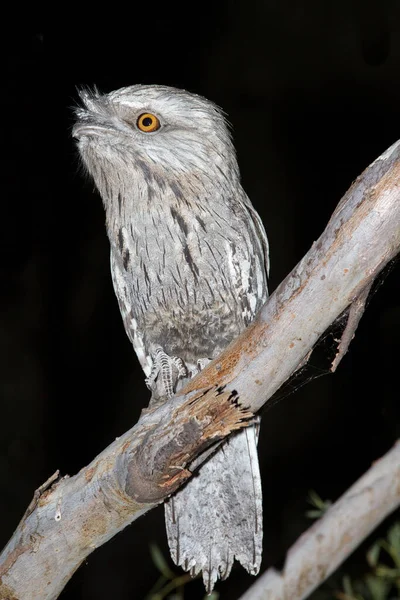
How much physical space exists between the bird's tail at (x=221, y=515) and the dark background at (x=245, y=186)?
1.34 m

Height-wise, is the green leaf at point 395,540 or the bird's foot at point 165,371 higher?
the bird's foot at point 165,371

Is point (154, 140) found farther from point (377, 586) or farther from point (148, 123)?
point (377, 586)

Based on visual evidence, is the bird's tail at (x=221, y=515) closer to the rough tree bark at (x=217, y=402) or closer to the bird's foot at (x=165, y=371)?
the bird's foot at (x=165, y=371)

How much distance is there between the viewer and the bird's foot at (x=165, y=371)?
5.97ft

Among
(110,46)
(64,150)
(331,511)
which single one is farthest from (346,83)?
(331,511)

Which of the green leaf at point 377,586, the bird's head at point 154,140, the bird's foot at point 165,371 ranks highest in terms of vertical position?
the bird's head at point 154,140

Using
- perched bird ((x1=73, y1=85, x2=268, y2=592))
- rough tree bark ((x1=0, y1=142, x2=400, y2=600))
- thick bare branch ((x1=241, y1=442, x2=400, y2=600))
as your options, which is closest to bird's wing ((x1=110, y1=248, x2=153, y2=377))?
perched bird ((x1=73, y1=85, x2=268, y2=592))

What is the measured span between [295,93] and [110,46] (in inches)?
36.3

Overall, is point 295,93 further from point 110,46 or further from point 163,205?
point 163,205

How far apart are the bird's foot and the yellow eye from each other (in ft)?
2.06

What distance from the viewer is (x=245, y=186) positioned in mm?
3379

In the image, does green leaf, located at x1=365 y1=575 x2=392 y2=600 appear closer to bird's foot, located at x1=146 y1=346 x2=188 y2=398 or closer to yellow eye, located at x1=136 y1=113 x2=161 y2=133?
bird's foot, located at x1=146 y1=346 x2=188 y2=398

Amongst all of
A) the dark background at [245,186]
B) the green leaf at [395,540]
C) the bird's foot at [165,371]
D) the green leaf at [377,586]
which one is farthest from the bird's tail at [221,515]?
the dark background at [245,186]

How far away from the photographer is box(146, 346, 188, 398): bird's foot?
5.97 ft
